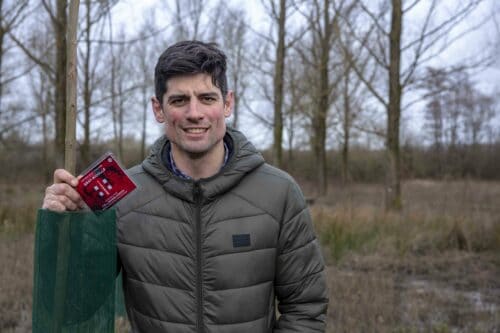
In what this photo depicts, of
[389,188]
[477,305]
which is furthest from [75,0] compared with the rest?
[389,188]

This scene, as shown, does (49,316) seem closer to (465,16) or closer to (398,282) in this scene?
(398,282)

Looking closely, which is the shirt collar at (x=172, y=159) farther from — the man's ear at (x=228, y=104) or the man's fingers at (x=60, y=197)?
the man's fingers at (x=60, y=197)

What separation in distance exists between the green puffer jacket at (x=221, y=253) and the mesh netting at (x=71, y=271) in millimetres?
111

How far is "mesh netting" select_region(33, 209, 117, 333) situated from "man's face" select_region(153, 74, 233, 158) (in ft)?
1.17

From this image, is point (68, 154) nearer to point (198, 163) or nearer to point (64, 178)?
point (64, 178)

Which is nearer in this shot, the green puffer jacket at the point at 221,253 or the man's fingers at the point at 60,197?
the man's fingers at the point at 60,197

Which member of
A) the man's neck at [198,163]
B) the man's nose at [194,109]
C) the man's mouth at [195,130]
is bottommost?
the man's neck at [198,163]

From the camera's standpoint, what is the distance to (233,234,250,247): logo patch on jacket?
5.51ft

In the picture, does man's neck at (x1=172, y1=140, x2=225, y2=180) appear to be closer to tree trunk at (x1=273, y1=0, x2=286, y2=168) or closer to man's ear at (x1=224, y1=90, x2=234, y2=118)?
man's ear at (x1=224, y1=90, x2=234, y2=118)

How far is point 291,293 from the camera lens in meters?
1.74

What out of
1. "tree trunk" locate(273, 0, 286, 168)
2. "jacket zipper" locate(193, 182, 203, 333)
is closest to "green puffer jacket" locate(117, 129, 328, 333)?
"jacket zipper" locate(193, 182, 203, 333)

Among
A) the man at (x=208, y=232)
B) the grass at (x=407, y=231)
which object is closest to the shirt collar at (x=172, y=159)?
the man at (x=208, y=232)

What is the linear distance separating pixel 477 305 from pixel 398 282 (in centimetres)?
104

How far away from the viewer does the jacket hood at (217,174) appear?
1.68 metres
